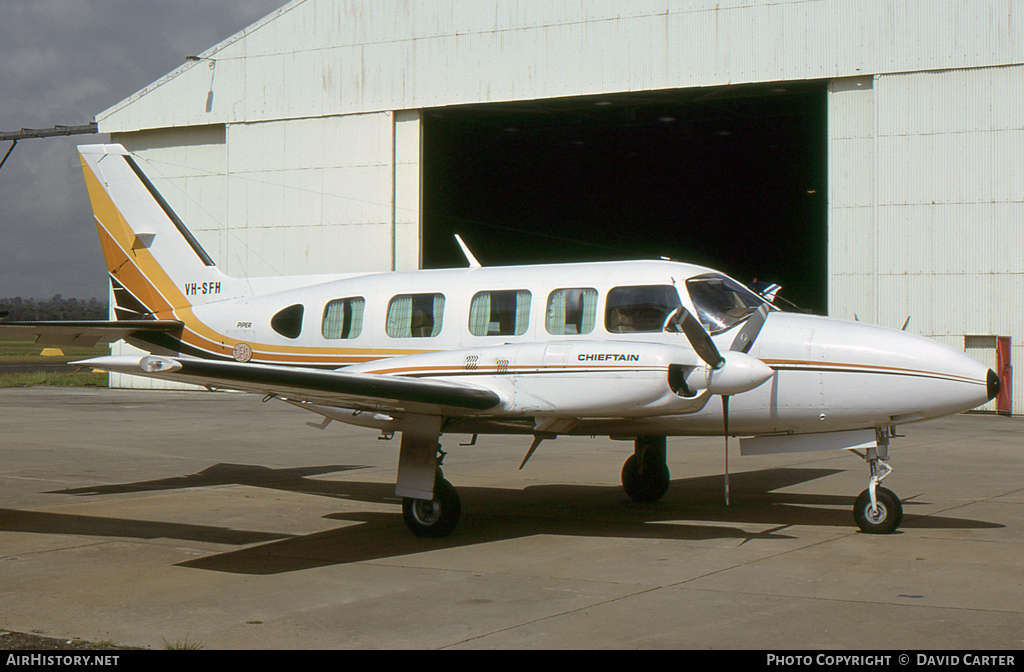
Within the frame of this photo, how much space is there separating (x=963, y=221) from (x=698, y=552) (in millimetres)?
18185

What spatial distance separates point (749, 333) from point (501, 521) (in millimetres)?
3252

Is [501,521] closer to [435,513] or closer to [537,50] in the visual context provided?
[435,513]

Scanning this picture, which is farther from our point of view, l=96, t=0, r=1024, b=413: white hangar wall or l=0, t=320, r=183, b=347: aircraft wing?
l=96, t=0, r=1024, b=413: white hangar wall

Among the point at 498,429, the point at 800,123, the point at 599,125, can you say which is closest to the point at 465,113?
the point at 599,125

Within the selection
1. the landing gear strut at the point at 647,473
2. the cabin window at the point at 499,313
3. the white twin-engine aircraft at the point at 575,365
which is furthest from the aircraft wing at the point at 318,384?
the landing gear strut at the point at 647,473

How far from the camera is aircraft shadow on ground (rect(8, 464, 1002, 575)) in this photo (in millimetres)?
8633

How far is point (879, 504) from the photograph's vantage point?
8.94 metres

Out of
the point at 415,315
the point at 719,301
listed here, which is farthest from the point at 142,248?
the point at 719,301

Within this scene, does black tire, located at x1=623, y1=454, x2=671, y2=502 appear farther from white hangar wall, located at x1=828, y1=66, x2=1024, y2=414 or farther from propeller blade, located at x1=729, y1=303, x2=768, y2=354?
white hangar wall, located at x1=828, y1=66, x2=1024, y2=414

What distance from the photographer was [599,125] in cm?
3102

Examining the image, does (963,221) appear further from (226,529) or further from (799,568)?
(226,529)

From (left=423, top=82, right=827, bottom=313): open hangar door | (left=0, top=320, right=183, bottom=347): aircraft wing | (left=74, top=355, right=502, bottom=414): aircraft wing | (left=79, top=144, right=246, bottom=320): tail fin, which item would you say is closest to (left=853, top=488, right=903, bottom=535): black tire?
(left=74, top=355, right=502, bottom=414): aircraft wing

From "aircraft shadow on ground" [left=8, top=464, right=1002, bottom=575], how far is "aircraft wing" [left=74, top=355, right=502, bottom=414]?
1.36 metres

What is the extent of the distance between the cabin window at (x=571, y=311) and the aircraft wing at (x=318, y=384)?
1354mm
